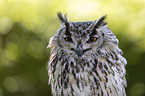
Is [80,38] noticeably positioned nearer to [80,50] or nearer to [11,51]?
[80,50]

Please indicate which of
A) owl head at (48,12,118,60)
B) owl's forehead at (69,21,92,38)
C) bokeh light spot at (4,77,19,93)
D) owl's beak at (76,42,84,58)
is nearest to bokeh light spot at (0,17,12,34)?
bokeh light spot at (4,77,19,93)

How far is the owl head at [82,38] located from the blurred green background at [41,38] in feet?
26.8

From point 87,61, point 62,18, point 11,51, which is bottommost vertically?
point 87,61

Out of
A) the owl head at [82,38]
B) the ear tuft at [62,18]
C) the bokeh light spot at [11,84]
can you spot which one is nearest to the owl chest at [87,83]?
the owl head at [82,38]

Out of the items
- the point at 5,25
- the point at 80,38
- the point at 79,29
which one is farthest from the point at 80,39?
the point at 5,25

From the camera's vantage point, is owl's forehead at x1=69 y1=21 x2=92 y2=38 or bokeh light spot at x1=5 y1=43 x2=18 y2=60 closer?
owl's forehead at x1=69 y1=21 x2=92 y2=38

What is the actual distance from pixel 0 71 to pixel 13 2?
4266mm

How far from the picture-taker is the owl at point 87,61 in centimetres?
369

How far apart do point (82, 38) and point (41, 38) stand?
9.88 metres

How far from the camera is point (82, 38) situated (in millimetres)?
3621

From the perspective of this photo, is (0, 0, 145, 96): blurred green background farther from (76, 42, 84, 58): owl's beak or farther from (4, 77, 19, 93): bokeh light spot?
(76, 42, 84, 58): owl's beak

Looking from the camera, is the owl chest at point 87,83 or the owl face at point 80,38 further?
the owl chest at point 87,83

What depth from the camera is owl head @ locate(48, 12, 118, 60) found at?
143 inches

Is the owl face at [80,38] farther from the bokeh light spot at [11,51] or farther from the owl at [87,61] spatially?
the bokeh light spot at [11,51]
